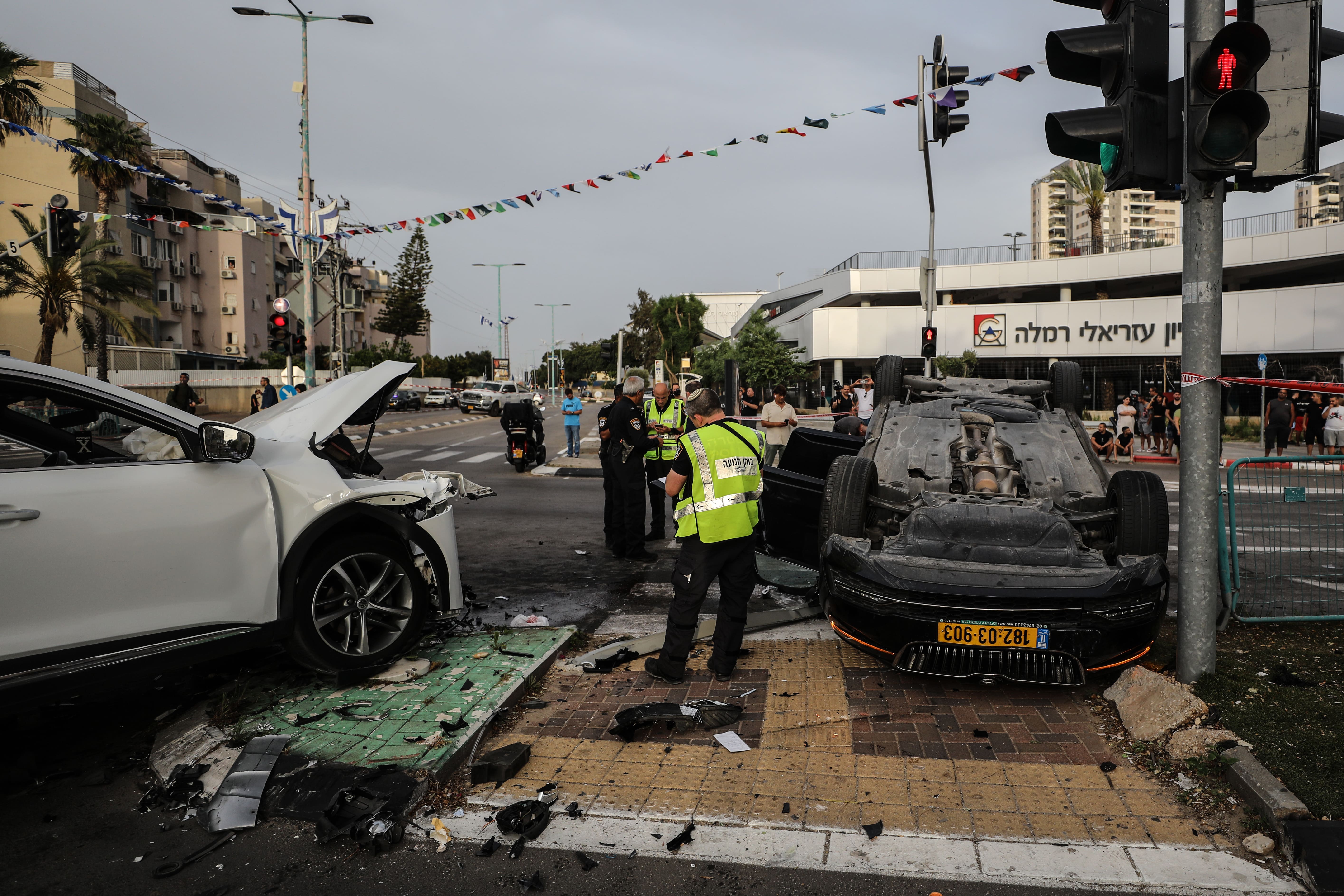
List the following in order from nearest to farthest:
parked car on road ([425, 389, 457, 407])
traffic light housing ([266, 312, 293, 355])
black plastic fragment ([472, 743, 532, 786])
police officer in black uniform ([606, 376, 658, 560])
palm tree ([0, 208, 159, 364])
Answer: black plastic fragment ([472, 743, 532, 786]), police officer in black uniform ([606, 376, 658, 560]), traffic light housing ([266, 312, 293, 355]), palm tree ([0, 208, 159, 364]), parked car on road ([425, 389, 457, 407])

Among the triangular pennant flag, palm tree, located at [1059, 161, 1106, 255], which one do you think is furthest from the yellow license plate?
palm tree, located at [1059, 161, 1106, 255]

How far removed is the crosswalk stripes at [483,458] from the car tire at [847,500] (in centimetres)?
1474

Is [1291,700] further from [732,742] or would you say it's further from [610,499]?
[610,499]

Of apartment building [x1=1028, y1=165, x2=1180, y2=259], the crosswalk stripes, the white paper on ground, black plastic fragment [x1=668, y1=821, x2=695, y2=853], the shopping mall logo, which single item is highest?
apartment building [x1=1028, y1=165, x2=1180, y2=259]

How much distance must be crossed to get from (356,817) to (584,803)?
2.99 feet

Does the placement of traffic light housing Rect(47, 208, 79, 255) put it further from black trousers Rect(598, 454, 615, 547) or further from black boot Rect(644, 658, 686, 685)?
black boot Rect(644, 658, 686, 685)

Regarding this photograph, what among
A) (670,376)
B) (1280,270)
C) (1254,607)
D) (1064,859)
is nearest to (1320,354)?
(1280,270)

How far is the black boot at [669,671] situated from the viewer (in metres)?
5.10

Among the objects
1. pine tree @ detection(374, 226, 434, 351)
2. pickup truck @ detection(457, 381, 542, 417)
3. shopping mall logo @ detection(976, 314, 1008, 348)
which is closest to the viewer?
shopping mall logo @ detection(976, 314, 1008, 348)

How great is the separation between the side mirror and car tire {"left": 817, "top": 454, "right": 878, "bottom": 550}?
3225 millimetres

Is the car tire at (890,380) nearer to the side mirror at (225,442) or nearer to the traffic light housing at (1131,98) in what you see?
the traffic light housing at (1131,98)

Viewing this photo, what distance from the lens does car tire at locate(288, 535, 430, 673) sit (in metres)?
4.67

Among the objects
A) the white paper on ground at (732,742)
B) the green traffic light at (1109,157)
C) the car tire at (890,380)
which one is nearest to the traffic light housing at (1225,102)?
the green traffic light at (1109,157)

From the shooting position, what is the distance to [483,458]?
2075 cm
